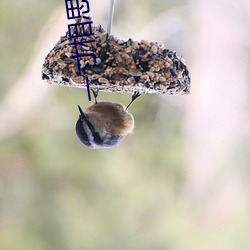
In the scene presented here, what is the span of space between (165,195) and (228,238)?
54 cm

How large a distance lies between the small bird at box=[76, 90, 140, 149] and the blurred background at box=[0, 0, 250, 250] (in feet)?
5.59

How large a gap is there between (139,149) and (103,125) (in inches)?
87.6

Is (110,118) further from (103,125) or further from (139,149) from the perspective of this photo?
(139,149)

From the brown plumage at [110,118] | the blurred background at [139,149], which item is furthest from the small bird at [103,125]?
the blurred background at [139,149]

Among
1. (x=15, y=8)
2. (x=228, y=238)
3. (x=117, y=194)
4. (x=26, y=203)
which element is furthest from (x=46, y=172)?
(x=228, y=238)

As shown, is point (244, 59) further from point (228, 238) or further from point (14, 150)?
point (14, 150)

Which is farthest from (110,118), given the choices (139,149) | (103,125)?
(139,149)

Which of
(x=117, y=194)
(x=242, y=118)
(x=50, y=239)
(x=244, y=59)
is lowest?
(x=50, y=239)

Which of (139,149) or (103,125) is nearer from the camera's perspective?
(103,125)

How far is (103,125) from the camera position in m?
1.34

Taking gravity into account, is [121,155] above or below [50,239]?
above

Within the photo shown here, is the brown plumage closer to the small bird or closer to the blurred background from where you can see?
the small bird

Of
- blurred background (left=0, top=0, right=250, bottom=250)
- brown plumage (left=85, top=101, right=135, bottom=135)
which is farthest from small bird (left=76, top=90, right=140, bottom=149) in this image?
blurred background (left=0, top=0, right=250, bottom=250)

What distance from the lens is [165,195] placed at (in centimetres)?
354
